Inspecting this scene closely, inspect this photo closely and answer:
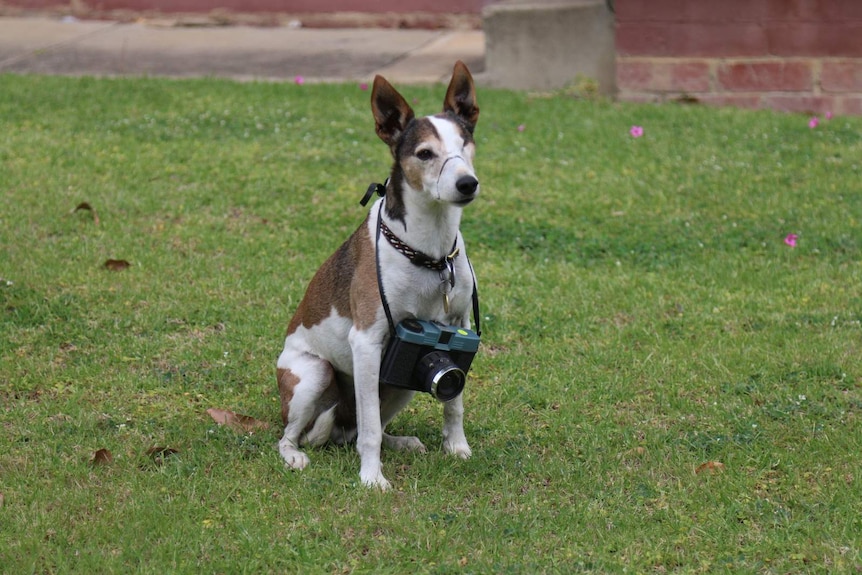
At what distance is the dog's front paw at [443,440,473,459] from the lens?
479cm

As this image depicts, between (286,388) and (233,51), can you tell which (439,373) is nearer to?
(286,388)

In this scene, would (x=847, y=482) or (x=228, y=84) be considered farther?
(x=228, y=84)

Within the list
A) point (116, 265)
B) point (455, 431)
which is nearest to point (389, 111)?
point (455, 431)

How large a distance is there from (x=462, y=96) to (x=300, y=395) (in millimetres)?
1423

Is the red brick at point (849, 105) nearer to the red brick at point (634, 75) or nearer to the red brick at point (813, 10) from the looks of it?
the red brick at point (813, 10)

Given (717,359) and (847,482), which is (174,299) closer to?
(717,359)


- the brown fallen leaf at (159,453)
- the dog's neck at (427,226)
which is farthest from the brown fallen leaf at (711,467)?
the brown fallen leaf at (159,453)

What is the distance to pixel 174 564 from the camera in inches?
151

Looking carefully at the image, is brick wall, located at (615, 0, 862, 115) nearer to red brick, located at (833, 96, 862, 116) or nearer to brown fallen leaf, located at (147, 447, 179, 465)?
red brick, located at (833, 96, 862, 116)

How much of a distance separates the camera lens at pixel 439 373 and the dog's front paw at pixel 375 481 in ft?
1.32

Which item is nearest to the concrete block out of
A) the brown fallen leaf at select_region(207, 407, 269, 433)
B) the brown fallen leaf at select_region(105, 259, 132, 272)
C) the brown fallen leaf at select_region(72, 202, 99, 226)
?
the brown fallen leaf at select_region(72, 202, 99, 226)

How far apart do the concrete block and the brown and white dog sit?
6907 millimetres

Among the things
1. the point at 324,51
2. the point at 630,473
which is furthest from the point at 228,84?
the point at 630,473

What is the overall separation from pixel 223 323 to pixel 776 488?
3175mm
